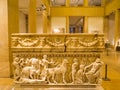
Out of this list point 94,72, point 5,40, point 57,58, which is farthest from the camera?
point 5,40

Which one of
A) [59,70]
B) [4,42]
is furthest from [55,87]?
[4,42]

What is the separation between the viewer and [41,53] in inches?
150

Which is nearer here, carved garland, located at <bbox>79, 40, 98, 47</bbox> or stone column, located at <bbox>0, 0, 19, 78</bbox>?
carved garland, located at <bbox>79, 40, 98, 47</bbox>

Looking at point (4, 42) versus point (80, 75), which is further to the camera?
point (4, 42)

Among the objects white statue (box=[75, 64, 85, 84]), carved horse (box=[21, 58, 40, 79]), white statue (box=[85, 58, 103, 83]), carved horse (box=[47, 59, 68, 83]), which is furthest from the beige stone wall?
white statue (box=[85, 58, 103, 83])

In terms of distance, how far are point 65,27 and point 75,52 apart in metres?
14.8

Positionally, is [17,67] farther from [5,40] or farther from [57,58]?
[5,40]

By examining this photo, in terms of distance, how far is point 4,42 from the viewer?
5.05 meters

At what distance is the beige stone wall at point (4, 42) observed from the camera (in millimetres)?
5012

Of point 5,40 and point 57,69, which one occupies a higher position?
point 5,40

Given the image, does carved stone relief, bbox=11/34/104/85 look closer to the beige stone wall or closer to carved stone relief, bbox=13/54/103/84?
carved stone relief, bbox=13/54/103/84

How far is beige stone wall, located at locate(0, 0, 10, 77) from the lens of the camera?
16.4 ft

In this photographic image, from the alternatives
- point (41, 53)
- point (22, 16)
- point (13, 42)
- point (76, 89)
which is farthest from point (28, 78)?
point (22, 16)

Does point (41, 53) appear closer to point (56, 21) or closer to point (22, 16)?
point (22, 16)
